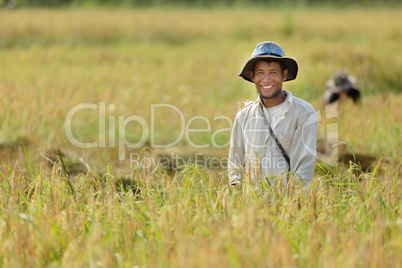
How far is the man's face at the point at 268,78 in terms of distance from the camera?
304 cm

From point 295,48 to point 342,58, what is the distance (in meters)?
2.25

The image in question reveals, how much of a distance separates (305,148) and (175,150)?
2.43m

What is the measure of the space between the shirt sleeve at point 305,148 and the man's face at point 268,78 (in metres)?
0.22

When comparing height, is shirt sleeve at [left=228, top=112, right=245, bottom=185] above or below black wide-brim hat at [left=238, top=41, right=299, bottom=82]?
below

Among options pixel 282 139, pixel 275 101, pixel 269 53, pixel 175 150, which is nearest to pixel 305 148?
pixel 282 139

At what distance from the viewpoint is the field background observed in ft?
7.25

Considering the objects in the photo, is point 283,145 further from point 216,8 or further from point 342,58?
point 216,8

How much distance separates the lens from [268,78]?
3053 millimetres

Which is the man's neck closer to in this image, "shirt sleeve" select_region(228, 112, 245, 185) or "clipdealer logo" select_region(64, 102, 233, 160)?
"shirt sleeve" select_region(228, 112, 245, 185)

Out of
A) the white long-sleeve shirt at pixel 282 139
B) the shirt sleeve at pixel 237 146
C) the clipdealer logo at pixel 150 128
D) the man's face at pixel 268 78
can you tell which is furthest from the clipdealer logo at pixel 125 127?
the man's face at pixel 268 78

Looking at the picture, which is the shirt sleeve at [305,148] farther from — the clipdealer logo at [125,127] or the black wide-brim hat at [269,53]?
the clipdealer logo at [125,127]

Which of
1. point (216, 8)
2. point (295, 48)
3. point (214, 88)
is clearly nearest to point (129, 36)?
point (295, 48)

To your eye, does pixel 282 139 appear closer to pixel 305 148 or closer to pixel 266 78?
pixel 305 148

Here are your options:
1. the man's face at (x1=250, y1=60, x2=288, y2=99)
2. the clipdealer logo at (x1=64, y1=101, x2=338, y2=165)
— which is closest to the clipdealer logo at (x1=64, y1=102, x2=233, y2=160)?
the clipdealer logo at (x1=64, y1=101, x2=338, y2=165)
